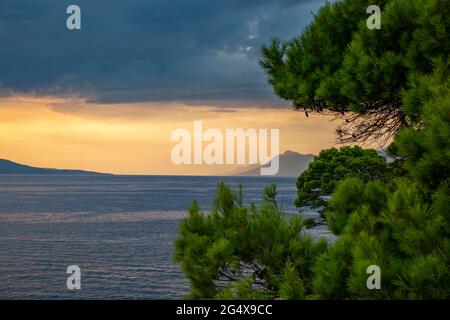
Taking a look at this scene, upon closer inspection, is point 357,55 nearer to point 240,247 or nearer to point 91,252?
point 240,247

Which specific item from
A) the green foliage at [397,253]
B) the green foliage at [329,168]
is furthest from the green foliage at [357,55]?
the green foliage at [329,168]

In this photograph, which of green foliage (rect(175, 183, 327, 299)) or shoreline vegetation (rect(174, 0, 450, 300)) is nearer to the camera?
shoreline vegetation (rect(174, 0, 450, 300))

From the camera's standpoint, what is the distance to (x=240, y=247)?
6.44m

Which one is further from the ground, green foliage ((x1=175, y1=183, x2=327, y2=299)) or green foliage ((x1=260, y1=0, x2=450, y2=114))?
green foliage ((x1=260, y1=0, x2=450, y2=114))

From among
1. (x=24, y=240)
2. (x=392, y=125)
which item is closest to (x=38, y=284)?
(x=24, y=240)

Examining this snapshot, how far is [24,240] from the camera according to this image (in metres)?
74.1

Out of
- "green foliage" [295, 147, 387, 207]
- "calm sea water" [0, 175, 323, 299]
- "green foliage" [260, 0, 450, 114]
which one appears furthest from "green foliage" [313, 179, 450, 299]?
"green foliage" [295, 147, 387, 207]

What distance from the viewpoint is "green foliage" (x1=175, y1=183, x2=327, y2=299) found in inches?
249

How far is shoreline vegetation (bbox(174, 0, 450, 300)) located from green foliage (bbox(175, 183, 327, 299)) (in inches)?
0.5

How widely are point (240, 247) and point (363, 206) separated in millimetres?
1616

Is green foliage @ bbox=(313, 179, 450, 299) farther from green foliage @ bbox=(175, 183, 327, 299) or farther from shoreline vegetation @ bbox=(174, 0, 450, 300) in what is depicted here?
Answer: green foliage @ bbox=(175, 183, 327, 299)

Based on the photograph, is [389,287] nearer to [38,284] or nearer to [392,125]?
[392,125]

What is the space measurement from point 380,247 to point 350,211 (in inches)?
42.8
